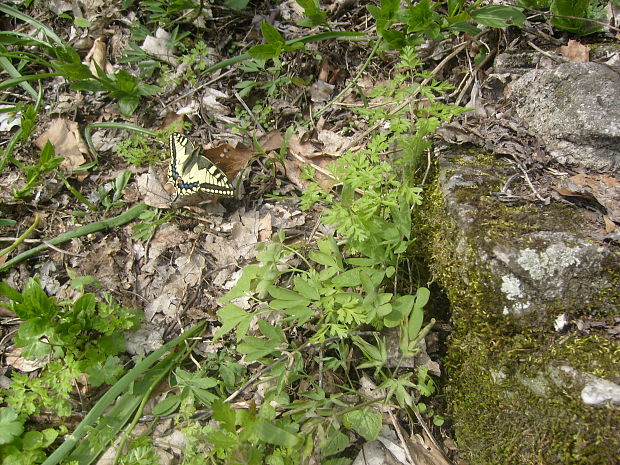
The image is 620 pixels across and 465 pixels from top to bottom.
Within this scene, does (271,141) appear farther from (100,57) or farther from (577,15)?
(577,15)

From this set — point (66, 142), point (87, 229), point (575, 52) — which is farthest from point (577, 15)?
point (66, 142)

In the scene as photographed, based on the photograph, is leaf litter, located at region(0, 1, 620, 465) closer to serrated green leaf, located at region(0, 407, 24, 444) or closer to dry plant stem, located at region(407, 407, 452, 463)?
dry plant stem, located at region(407, 407, 452, 463)

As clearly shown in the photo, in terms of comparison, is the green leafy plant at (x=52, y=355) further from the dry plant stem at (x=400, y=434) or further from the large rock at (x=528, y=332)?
the large rock at (x=528, y=332)

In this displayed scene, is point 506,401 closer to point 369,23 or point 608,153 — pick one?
point 608,153

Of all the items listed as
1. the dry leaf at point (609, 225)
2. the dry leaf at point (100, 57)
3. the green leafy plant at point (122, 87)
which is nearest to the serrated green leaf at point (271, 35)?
the green leafy plant at point (122, 87)

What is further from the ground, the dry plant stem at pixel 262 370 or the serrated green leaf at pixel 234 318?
the serrated green leaf at pixel 234 318

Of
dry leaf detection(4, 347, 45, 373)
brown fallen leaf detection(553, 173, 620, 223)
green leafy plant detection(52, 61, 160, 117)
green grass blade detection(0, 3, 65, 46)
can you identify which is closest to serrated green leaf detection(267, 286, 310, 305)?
brown fallen leaf detection(553, 173, 620, 223)
